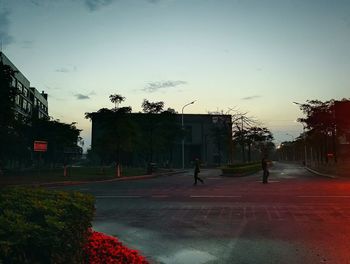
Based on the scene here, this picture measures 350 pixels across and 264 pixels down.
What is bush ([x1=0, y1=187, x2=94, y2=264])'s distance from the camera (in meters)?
3.28

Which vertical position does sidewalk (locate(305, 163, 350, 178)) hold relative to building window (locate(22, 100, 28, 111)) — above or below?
below

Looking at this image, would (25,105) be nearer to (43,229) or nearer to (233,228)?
(233,228)

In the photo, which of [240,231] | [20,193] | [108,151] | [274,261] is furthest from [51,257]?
[108,151]

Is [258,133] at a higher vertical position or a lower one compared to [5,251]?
higher

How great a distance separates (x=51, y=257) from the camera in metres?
3.51

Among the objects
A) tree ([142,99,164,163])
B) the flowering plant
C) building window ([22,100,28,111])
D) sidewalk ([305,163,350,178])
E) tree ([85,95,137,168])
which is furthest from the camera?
building window ([22,100,28,111])

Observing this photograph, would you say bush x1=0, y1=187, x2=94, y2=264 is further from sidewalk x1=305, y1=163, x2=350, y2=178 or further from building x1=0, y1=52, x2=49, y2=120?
building x1=0, y1=52, x2=49, y2=120

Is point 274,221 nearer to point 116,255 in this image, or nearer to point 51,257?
point 116,255

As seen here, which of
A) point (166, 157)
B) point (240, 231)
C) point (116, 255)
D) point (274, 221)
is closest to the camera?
point (116, 255)

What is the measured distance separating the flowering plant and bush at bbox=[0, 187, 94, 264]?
298 mm

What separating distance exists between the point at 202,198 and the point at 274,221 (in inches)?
266

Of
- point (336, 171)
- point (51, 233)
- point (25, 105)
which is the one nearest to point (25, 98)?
point (25, 105)

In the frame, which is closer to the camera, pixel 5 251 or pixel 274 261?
pixel 5 251

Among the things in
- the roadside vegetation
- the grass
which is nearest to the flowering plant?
the roadside vegetation
